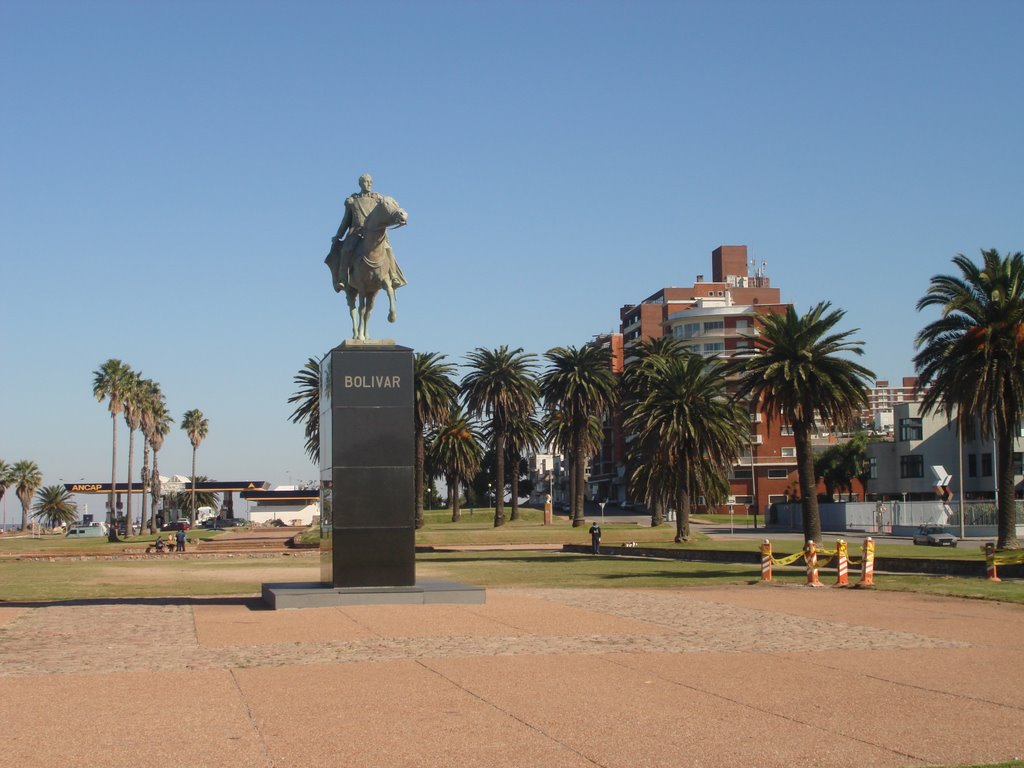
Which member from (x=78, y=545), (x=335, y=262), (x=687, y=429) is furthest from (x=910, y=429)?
(x=335, y=262)

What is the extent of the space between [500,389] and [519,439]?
1506 centimetres

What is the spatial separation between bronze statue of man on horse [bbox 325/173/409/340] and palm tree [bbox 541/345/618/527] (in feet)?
208

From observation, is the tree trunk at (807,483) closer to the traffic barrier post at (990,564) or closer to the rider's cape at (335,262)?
the traffic barrier post at (990,564)

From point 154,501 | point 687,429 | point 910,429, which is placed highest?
point 910,429

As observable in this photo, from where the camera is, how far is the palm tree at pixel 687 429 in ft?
217

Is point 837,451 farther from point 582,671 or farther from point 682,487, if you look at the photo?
A: point 582,671

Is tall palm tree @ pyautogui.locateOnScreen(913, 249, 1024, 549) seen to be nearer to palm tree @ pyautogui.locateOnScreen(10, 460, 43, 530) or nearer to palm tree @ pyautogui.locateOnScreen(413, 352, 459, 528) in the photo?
palm tree @ pyautogui.locateOnScreen(413, 352, 459, 528)

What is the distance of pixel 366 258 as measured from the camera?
25.6 metres

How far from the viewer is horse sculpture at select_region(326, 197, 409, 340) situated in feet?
83.7

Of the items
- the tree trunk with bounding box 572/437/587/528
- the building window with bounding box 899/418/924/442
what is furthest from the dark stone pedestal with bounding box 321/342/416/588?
the building window with bounding box 899/418/924/442

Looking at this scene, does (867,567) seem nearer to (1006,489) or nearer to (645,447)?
(1006,489)

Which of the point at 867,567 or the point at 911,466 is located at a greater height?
the point at 911,466

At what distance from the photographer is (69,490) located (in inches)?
5906

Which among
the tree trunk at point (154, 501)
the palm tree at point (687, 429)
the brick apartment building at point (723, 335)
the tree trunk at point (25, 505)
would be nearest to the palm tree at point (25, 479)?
the tree trunk at point (25, 505)
